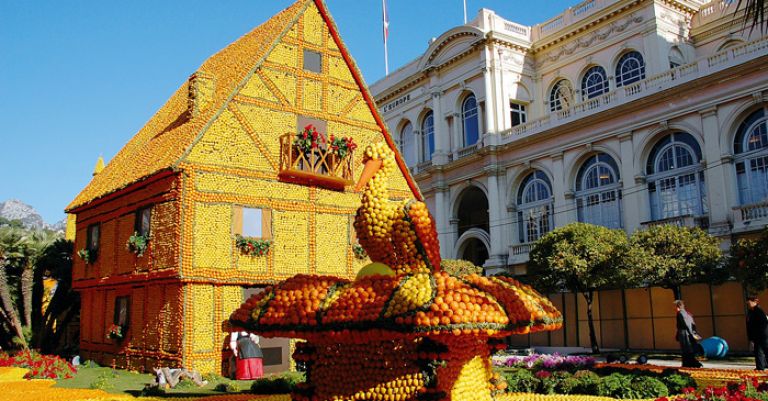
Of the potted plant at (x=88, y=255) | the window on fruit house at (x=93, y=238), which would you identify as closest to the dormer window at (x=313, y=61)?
Answer: the window on fruit house at (x=93, y=238)

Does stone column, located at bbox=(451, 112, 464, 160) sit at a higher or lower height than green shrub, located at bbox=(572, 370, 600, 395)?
higher

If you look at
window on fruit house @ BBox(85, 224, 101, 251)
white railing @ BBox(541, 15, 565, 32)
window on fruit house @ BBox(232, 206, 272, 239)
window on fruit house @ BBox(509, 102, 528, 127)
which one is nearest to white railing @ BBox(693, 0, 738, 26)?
white railing @ BBox(541, 15, 565, 32)

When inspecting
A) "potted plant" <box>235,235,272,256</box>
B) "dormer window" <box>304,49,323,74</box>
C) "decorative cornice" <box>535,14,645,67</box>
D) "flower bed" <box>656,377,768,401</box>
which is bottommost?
"flower bed" <box>656,377,768,401</box>

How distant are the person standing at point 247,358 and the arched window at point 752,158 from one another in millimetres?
23492

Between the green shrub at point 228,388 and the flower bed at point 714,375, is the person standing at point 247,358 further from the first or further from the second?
the flower bed at point 714,375

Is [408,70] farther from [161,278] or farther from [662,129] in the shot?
[161,278]

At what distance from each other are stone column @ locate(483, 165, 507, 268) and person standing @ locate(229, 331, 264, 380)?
24.4 meters

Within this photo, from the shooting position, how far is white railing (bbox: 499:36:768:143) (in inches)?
1149

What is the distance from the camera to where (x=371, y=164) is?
9.77 m

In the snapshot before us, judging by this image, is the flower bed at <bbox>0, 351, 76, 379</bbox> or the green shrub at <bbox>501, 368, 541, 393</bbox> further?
the flower bed at <bbox>0, 351, 76, 379</bbox>

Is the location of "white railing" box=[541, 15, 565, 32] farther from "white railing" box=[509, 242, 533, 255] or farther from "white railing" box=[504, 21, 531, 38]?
"white railing" box=[509, 242, 533, 255]

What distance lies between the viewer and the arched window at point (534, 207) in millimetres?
38750

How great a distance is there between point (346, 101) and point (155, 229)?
8.26 metres

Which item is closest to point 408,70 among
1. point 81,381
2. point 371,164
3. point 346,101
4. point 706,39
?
point 706,39
